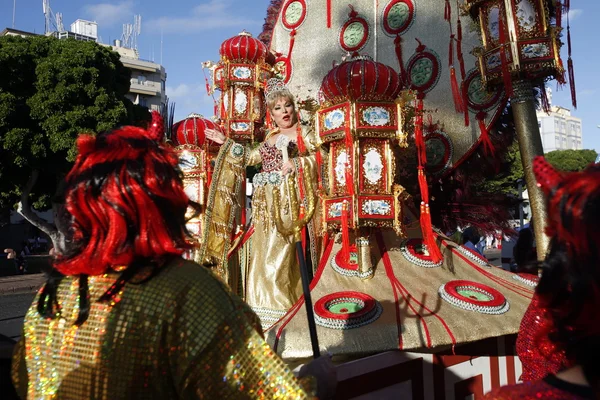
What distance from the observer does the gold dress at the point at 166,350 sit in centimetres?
117

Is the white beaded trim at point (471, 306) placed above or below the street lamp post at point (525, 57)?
below

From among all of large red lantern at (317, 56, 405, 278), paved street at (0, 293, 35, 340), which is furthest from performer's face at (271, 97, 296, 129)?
paved street at (0, 293, 35, 340)

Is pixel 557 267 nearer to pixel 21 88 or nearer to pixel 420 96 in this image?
pixel 420 96

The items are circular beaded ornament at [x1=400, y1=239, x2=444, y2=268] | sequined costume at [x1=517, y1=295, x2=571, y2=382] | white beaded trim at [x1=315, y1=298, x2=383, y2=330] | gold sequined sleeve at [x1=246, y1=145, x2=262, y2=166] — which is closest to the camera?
sequined costume at [x1=517, y1=295, x2=571, y2=382]

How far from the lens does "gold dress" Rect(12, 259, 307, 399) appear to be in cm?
117

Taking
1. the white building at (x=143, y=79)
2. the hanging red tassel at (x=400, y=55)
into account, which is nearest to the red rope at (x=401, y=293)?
the hanging red tassel at (x=400, y=55)

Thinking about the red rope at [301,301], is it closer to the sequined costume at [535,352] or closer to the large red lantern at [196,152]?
the sequined costume at [535,352]

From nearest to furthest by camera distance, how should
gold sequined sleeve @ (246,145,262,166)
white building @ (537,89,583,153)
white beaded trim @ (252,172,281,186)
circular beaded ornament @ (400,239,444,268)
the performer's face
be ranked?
circular beaded ornament @ (400,239,444,268) → white beaded trim @ (252,172,281,186) → the performer's face → gold sequined sleeve @ (246,145,262,166) → white building @ (537,89,583,153)

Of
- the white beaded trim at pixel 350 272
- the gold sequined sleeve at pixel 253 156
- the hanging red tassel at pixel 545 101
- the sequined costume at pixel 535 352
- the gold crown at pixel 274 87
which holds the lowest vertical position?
the sequined costume at pixel 535 352

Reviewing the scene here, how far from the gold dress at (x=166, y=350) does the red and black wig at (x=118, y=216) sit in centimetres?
5

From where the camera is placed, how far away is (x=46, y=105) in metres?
13.3

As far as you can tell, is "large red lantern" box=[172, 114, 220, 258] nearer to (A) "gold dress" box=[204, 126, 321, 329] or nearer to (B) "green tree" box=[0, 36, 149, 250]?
(A) "gold dress" box=[204, 126, 321, 329]

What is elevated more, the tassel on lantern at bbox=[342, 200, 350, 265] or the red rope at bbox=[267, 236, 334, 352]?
the tassel on lantern at bbox=[342, 200, 350, 265]

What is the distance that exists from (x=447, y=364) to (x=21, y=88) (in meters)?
14.0
